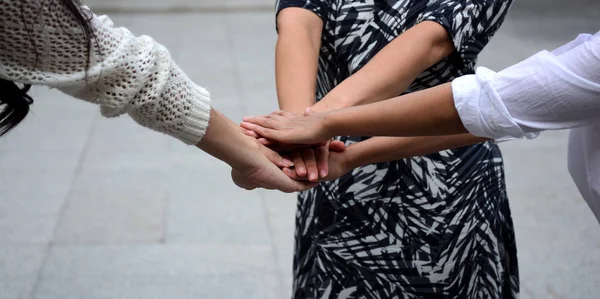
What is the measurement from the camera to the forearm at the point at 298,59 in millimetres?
1403

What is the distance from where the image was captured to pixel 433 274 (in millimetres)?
1430

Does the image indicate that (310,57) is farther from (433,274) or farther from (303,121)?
(433,274)

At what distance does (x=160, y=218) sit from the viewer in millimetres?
2807

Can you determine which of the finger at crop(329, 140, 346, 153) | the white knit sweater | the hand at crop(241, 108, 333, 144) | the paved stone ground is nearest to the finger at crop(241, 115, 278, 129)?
the hand at crop(241, 108, 333, 144)

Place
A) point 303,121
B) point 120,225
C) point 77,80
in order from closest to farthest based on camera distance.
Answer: point 77,80
point 303,121
point 120,225

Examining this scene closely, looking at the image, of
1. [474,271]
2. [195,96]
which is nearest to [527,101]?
[195,96]

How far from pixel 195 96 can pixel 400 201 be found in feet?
1.50

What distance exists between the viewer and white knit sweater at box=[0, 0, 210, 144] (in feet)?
2.82

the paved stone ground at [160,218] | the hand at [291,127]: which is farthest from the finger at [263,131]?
the paved stone ground at [160,218]

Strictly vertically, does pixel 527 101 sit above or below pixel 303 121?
above

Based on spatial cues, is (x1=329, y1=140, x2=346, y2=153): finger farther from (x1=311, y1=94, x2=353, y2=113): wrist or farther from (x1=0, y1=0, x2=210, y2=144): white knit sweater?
Result: (x1=0, y1=0, x2=210, y2=144): white knit sweater

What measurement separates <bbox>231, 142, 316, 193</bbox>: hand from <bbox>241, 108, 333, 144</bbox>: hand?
0.04 metres

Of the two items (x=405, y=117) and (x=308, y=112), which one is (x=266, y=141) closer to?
(x=308, y=112)

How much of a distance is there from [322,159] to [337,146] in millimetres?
38
